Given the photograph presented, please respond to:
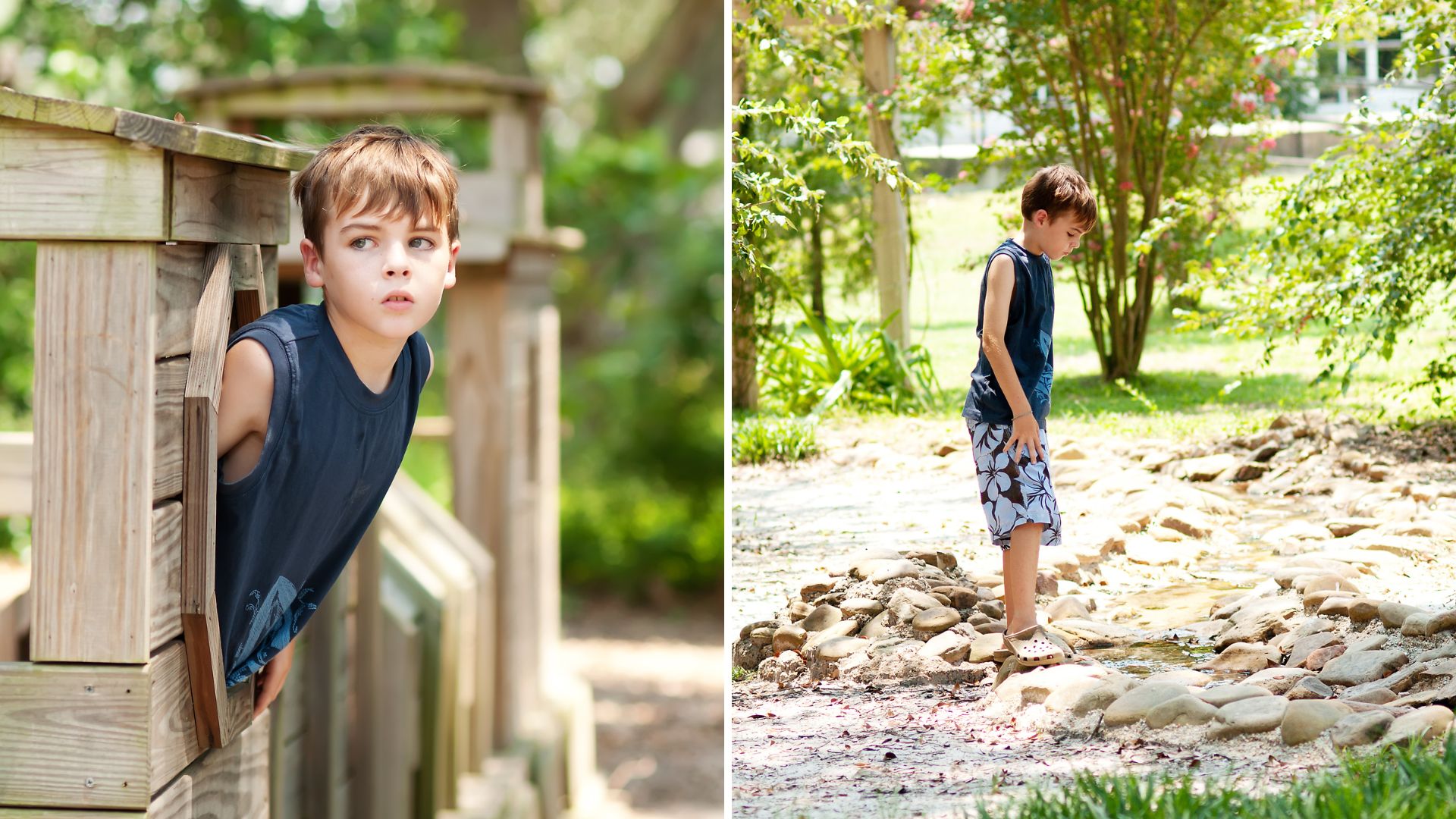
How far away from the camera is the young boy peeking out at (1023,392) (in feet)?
7.92

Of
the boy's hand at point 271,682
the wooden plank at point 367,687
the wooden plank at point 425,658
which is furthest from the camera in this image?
the wooden plank at point 425,658

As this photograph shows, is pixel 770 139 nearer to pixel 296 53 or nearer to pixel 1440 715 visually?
pixel 1440 715

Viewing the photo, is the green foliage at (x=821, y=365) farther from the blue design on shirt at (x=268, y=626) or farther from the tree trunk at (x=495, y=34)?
the tree trunk at (x=495, y=34)

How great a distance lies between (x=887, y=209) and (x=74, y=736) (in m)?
1.71

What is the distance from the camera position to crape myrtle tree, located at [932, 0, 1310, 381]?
100 inches

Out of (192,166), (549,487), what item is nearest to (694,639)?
(549,487)

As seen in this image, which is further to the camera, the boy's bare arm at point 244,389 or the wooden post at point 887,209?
the wooden post at point 887,209

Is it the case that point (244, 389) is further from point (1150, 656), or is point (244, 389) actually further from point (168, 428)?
point (1150, 656)

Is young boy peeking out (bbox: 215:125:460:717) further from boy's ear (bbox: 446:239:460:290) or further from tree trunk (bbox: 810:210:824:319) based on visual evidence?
tree trunk (bbox: 810:210:824:319)

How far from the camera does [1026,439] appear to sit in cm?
247

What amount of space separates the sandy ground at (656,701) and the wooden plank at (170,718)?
465cm

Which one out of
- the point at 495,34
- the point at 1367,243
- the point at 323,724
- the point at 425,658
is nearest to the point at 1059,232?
the point at 1367,243

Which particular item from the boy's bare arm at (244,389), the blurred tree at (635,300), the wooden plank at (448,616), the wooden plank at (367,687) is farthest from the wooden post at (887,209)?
the blurred tree at (635,300)

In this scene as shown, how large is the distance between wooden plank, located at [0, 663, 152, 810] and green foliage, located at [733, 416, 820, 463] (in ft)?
4.29
